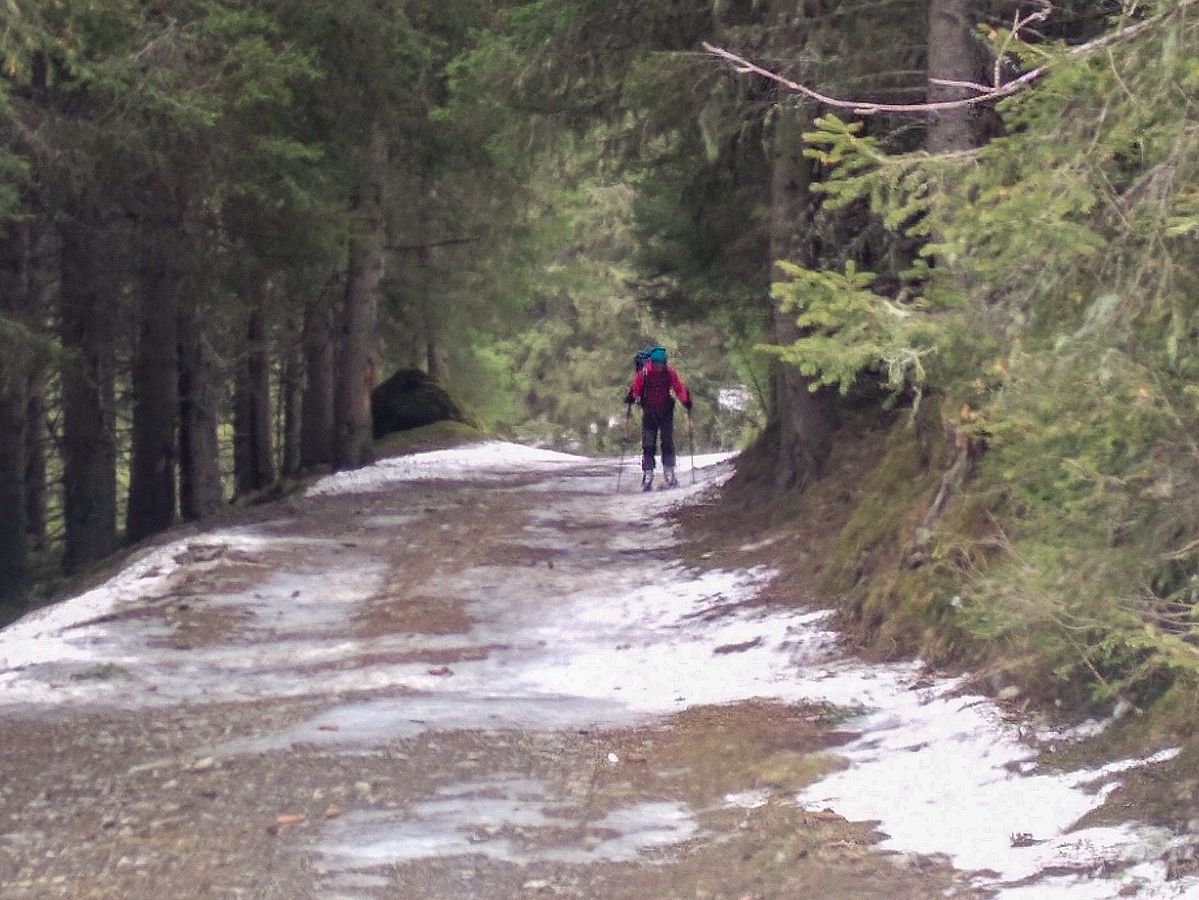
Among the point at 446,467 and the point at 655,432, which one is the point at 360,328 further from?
the point at 655,432

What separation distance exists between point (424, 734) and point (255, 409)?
2161cm

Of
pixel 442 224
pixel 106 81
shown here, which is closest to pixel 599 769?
pixel 106 81

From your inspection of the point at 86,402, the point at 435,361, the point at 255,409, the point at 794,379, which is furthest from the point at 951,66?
the point at 435,361

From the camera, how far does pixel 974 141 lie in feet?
33.6

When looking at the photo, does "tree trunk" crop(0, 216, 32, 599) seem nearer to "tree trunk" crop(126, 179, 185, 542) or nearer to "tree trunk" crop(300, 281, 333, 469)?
"tree trunk" crop(126, 179, 185, 542)

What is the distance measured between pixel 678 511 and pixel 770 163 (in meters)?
4.33

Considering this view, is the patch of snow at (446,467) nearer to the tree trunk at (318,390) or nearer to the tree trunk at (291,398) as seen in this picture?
the tree trunk at (318,390)

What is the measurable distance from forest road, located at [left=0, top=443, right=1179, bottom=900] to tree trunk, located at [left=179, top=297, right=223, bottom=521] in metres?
6.91

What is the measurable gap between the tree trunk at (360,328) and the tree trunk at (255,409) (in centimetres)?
187

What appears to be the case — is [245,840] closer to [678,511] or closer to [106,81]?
[106,81]

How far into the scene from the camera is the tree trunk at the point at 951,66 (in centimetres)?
998

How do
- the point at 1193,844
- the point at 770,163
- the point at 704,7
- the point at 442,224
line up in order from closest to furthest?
1. the point at 1193,844
2. the point at 704,7
3. the point at 770,163
4. the point at 442,224

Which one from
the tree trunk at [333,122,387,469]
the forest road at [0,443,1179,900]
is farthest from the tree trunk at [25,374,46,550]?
the forest road at [0,443,1179,900]

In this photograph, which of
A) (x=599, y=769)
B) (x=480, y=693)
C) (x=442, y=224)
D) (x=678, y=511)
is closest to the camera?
(x=599, y=769)
